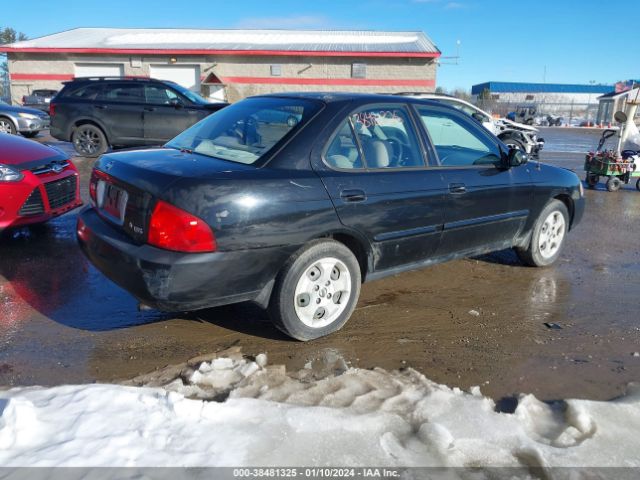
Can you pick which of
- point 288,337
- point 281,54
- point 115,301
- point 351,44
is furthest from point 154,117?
point 351,44

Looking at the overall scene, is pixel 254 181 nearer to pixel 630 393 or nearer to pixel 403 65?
pixel 630 393

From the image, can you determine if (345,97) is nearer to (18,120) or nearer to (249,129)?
(249,129)

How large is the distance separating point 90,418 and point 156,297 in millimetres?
757

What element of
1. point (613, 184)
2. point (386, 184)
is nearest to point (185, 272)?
point (386, 184)

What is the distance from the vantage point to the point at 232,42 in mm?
32312

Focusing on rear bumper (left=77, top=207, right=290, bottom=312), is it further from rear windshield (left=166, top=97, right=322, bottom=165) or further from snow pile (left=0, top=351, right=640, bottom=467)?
rear windshield (left=166, top=97, right=322, bottom=165)

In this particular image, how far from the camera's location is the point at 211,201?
121 inches

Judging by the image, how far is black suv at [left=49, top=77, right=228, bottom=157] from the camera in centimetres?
1195

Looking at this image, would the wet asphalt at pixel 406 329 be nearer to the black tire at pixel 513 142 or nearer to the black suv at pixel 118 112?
the black suv at pixel 118 112

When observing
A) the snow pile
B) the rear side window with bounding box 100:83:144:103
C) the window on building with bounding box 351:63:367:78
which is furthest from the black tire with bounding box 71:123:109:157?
the window on building with bounding box 351:63:367:78

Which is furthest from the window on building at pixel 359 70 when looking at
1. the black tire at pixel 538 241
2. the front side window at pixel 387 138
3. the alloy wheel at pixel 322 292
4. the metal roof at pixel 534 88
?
the metal roof at pixel 534 88

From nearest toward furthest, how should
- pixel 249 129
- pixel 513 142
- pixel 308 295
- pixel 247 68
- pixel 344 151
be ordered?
pixel 308 295
pixel 344 151
pixel 249 129
pixel 513 142
pixel 247 68

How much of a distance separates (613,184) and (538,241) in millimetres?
6115

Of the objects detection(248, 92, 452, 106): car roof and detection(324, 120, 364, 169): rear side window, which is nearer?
detection(324, 120, 364, 169): rear side window
